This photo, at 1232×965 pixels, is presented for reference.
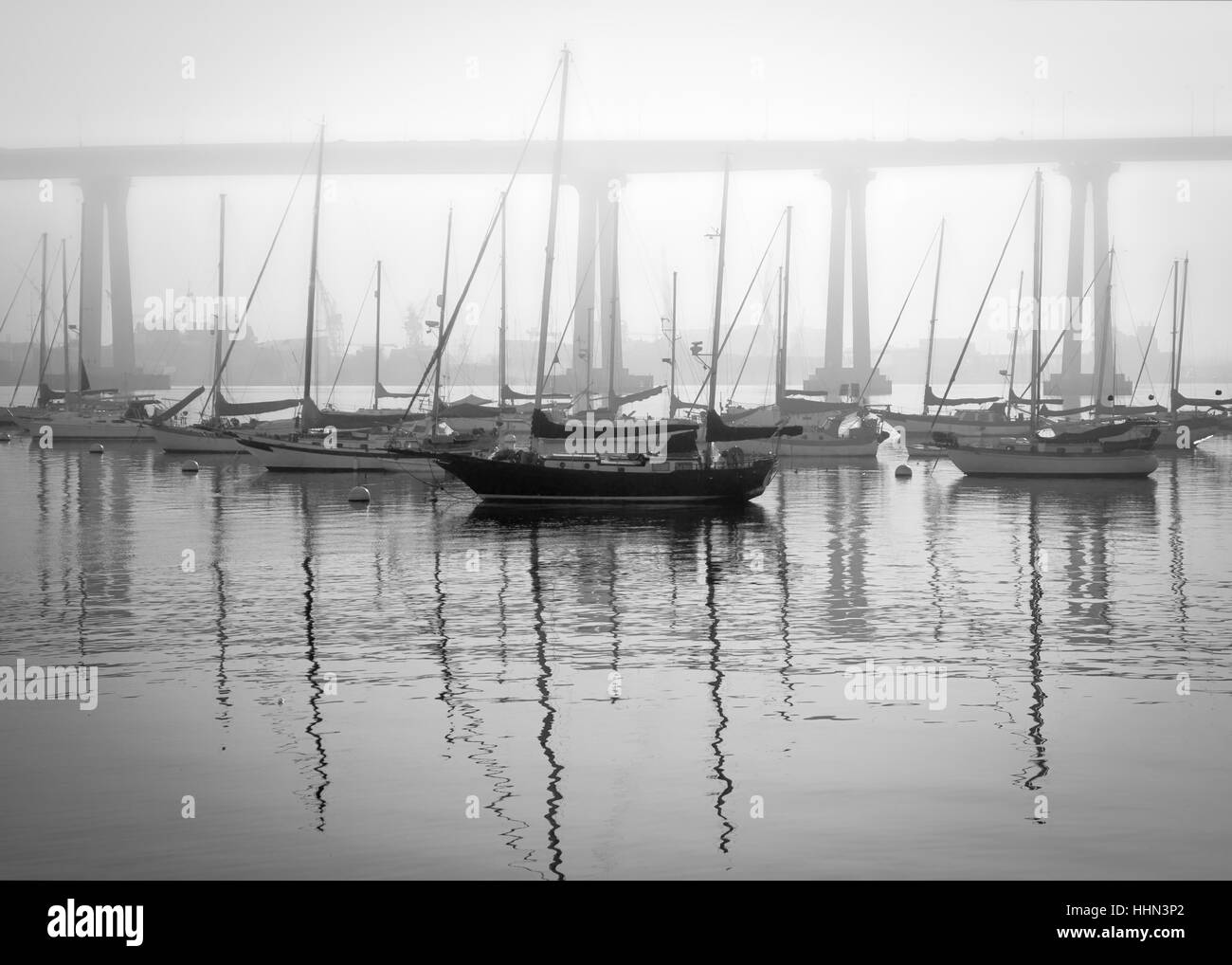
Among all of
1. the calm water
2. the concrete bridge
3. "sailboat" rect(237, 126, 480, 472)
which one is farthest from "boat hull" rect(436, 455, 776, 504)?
the concrete bridge

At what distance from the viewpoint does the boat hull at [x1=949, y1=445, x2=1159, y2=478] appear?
54.5m

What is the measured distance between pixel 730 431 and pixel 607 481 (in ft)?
12.3

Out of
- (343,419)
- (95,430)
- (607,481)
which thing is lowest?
(607,481)

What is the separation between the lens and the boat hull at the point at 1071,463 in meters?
54.5

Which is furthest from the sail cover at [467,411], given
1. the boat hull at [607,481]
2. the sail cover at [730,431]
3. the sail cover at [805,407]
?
the sail cover at [730,431]

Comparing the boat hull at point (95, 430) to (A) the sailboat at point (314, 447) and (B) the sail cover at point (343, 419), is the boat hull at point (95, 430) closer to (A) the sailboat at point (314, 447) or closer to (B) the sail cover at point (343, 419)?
(B) the sail cover at point (343, 419)

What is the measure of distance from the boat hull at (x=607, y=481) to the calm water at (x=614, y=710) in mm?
5379

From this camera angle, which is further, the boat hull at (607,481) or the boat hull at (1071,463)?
the boat hull at (1071,463)

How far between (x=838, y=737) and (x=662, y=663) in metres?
4.30

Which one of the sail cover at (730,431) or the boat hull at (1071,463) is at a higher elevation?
the sail cover at (730,431)

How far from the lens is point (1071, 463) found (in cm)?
5450

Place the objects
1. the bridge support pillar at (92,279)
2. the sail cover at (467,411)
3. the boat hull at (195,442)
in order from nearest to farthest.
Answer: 1. the boat hull at (195,442)
2. the sail cover at (467,411)
3. the bridge support pillar at (92,279)

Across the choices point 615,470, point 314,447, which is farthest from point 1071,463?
point 314,447

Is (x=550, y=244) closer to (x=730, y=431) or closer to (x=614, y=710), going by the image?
(x=730, y=431)
